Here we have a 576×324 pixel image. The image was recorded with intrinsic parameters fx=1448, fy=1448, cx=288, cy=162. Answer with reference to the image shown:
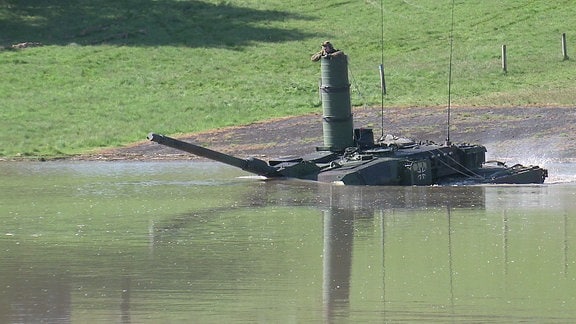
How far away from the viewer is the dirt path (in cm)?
3275

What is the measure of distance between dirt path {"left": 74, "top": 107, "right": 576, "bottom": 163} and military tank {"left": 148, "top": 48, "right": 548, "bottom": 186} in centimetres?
488

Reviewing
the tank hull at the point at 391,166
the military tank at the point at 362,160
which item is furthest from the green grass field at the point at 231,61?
the tank hull at the point at 391,166

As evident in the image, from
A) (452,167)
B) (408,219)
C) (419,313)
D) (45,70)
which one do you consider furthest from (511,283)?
(45,70)

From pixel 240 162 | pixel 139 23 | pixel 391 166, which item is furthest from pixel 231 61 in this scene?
pixel 391 166

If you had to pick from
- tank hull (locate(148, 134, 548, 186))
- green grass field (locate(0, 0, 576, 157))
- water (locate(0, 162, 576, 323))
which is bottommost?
water (locate(0, 162, 576, 323))

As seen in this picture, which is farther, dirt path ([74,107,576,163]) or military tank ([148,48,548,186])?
dirt path ([74,107,576,163])

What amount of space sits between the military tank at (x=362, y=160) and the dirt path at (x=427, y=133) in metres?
4.88

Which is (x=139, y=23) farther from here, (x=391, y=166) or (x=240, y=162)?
(x=391, y=166)

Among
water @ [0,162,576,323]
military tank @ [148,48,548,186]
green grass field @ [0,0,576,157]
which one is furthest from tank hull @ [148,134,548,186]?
green grass field @ [0,0,576,157]

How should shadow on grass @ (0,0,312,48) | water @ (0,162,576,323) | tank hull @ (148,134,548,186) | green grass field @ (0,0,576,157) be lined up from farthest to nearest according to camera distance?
shadow on grass @ (0,0,312,48) < green grass field @ (0,0,576,157) < tank hull @ (148,134,548,186) < water @ (0,162,576,323)

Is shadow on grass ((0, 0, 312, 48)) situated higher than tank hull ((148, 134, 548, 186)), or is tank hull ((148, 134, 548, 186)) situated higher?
shadow on grass ((0, 0, 312, 48))

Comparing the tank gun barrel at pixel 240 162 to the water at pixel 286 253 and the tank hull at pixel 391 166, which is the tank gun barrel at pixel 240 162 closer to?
the tank hull at pixel 391 166

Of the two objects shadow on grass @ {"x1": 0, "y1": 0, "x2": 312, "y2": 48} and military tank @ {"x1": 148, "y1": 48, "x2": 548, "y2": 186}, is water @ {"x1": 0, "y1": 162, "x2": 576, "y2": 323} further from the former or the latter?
shadow on grass @ {"x1": 0, "y1": 0, "x2": 312, "y2": 48}

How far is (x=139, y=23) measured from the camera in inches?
2160
